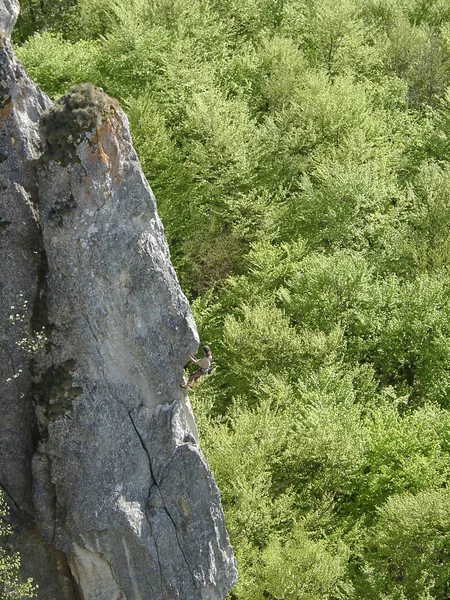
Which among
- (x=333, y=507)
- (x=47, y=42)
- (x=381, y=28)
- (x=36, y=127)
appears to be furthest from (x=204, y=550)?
(x=381, y=28)

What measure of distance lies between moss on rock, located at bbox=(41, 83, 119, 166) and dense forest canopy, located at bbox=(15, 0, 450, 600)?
14343 mm

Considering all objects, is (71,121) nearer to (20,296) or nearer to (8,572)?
(20,296)

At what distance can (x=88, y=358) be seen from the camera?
21.9 meters

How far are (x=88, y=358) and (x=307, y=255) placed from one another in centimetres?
2281

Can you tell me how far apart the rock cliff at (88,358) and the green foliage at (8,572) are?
1.55ft

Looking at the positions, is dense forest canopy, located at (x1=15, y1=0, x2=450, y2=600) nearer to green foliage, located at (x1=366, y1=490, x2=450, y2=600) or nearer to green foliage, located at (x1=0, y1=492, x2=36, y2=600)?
green foliage, located at (x1=366, y1=490, x2=450, y2=600)

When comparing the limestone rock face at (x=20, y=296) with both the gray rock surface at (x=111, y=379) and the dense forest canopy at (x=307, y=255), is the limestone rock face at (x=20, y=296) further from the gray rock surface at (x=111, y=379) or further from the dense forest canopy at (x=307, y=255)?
Result: the dense forest canopy at (x=307, y=255)

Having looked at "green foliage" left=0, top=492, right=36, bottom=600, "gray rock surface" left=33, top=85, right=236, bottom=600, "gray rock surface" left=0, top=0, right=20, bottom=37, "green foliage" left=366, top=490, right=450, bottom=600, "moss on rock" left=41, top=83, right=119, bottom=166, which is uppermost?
"gray rock surface" left=0, top=0, right=20, bottom=37

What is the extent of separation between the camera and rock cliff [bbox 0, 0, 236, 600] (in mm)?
21062

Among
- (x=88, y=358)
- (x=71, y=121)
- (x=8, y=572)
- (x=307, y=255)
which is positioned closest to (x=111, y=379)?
(x=88, y=358)

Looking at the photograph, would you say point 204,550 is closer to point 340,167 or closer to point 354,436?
point 354,436

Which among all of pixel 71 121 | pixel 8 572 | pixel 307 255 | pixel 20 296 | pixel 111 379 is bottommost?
pixel 8 572

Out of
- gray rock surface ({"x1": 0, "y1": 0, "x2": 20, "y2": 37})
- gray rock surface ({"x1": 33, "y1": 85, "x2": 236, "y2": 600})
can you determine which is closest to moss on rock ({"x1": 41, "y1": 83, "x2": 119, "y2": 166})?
gray rock surface ({"x1": 33, "y1": 85, "x2": 236, "y2": 600})

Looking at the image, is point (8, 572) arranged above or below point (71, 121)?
below
